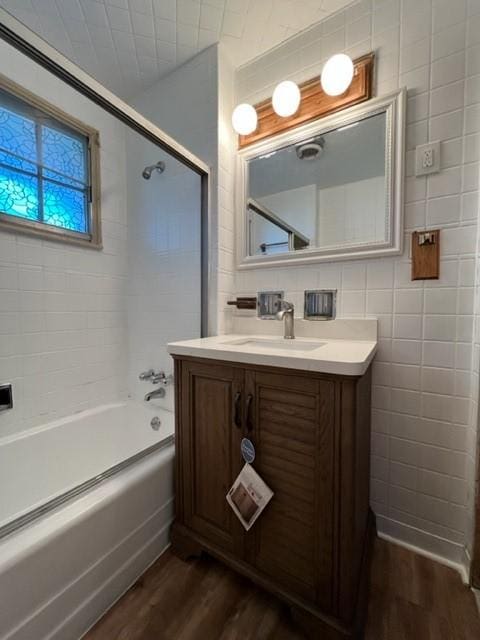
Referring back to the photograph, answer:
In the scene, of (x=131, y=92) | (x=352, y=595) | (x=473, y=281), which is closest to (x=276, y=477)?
(x=352, y=595)

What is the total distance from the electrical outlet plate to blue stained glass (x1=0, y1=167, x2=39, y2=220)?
70.5 inches

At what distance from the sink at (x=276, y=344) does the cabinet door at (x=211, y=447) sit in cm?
25

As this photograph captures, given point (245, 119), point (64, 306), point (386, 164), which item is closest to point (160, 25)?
point (245, 119)

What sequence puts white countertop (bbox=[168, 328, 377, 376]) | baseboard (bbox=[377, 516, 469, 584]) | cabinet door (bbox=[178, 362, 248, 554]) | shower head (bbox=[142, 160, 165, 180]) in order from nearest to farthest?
white countertop (bbox=[168, 328, 377, 376])
cabinet door (bbox=[178, 362, 248, 554])
baseboard (bbox=[377, 516, 469, 584])
shower head (bbox=[142, 160, 165, 180])

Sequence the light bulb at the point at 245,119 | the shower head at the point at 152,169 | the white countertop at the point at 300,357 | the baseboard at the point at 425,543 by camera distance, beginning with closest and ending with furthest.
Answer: the white countertop at the point at 300,357 → the baseboard at the point at 425,543 → the light bulb at the point at 245,119 → the shower head at the point at 152,169

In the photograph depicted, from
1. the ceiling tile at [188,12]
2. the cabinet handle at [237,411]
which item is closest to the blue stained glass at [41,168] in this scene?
the ceiling tile at [188,12]

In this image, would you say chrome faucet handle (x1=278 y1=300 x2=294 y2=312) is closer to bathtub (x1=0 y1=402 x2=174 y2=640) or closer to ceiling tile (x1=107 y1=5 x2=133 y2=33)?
bathtub (x1=0 y1=402 x2=174 y2=640)

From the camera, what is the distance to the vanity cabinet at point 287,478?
0.74 meters

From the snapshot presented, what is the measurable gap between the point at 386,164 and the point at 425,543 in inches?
59.8

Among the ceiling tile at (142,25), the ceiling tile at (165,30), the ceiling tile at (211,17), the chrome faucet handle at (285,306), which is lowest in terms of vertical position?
the chrome faucet handle at (285,306)

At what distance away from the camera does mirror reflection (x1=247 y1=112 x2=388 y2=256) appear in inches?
45.8

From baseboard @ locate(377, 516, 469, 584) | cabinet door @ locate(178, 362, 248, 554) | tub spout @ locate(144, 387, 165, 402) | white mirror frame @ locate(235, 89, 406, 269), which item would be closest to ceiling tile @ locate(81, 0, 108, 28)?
white mirror frame @ locate(235, 89, 406, 269)

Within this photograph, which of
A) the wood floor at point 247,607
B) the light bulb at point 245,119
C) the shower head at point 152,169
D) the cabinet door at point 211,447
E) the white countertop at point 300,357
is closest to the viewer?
the white countertop at point 300,357

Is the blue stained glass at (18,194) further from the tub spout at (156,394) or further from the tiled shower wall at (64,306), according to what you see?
the tub spout at (156,394)
